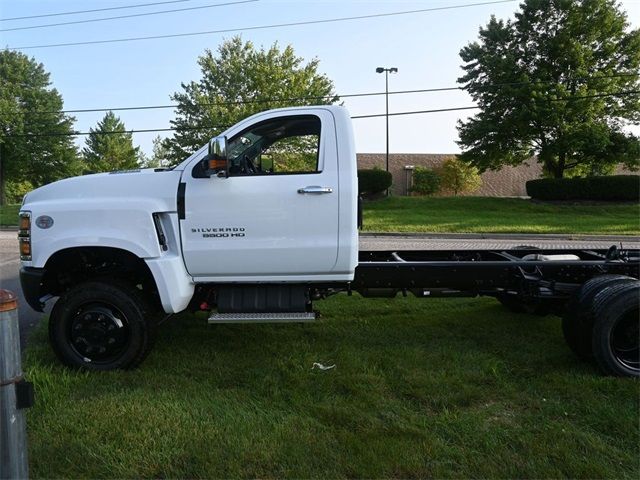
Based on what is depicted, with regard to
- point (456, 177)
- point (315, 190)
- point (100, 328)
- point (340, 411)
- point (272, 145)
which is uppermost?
point (456, 177)

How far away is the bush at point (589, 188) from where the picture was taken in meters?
23.3

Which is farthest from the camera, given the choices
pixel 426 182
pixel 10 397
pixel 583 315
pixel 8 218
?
pixel 426 182

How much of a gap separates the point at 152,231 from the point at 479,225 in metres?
16.2

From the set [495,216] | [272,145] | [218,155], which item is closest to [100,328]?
[218,155]

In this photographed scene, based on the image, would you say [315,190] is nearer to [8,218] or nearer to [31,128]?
[8,218]

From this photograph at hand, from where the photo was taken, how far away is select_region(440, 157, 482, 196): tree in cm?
3784

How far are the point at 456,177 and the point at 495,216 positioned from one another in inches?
685

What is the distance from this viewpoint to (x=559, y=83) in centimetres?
2406

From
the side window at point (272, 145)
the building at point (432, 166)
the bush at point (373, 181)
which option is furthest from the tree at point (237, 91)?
the side window at point (272, 145)

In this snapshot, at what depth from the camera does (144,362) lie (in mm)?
4418

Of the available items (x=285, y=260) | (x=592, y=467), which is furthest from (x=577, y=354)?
(x=285, y=260)

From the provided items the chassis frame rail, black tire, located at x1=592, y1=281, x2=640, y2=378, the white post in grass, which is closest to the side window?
the chassis frame rail

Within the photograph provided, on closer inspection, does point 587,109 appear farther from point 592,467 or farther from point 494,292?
point 592,467

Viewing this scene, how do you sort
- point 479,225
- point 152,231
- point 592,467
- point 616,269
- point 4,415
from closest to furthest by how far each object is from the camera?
point 4,415, point 592,467, point 152,231, point 616,269, point 479,225
